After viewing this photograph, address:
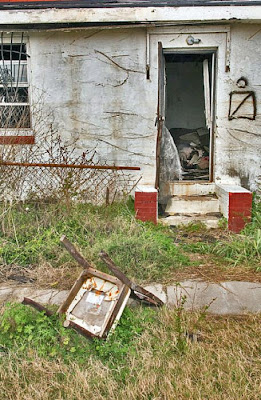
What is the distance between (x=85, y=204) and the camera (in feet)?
20.3

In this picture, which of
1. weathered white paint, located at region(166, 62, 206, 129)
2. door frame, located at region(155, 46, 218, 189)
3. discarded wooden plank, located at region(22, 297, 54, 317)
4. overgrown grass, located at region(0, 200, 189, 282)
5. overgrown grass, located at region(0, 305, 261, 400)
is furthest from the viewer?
weathered white paint, located at region(166, 62, 206, 129)

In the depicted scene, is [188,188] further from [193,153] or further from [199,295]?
[199,295]

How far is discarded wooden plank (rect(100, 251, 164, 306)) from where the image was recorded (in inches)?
144

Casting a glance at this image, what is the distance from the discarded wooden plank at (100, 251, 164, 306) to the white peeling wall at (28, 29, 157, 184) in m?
3.66

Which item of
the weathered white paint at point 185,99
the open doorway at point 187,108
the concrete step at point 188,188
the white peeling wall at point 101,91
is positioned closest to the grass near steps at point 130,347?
the concrete step at point 188,188

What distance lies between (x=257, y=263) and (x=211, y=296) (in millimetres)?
946

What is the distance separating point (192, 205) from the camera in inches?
273

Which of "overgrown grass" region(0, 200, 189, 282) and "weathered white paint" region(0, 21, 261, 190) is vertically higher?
"weathered white paint" region(0, 21, 261, 190)

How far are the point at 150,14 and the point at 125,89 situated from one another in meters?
1.30

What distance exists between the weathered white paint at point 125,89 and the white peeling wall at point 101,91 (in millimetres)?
A: 16

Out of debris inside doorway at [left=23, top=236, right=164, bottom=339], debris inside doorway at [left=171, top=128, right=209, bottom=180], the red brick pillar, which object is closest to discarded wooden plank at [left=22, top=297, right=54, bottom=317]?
debris inside doorway at [left=23, top=236, right=164, bottom=339]

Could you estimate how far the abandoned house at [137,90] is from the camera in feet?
22.3

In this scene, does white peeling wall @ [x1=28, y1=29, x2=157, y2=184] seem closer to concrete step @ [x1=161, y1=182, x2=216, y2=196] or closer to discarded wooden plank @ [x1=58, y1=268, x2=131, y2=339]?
concrete step @ [x1=161, y1=182, x2=216, y2=196]

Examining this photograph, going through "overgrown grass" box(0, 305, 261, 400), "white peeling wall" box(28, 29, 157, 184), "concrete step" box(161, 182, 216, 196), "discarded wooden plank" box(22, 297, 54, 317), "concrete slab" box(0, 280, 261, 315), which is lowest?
"overgrown grass" box(0, 305, 261, 400)
